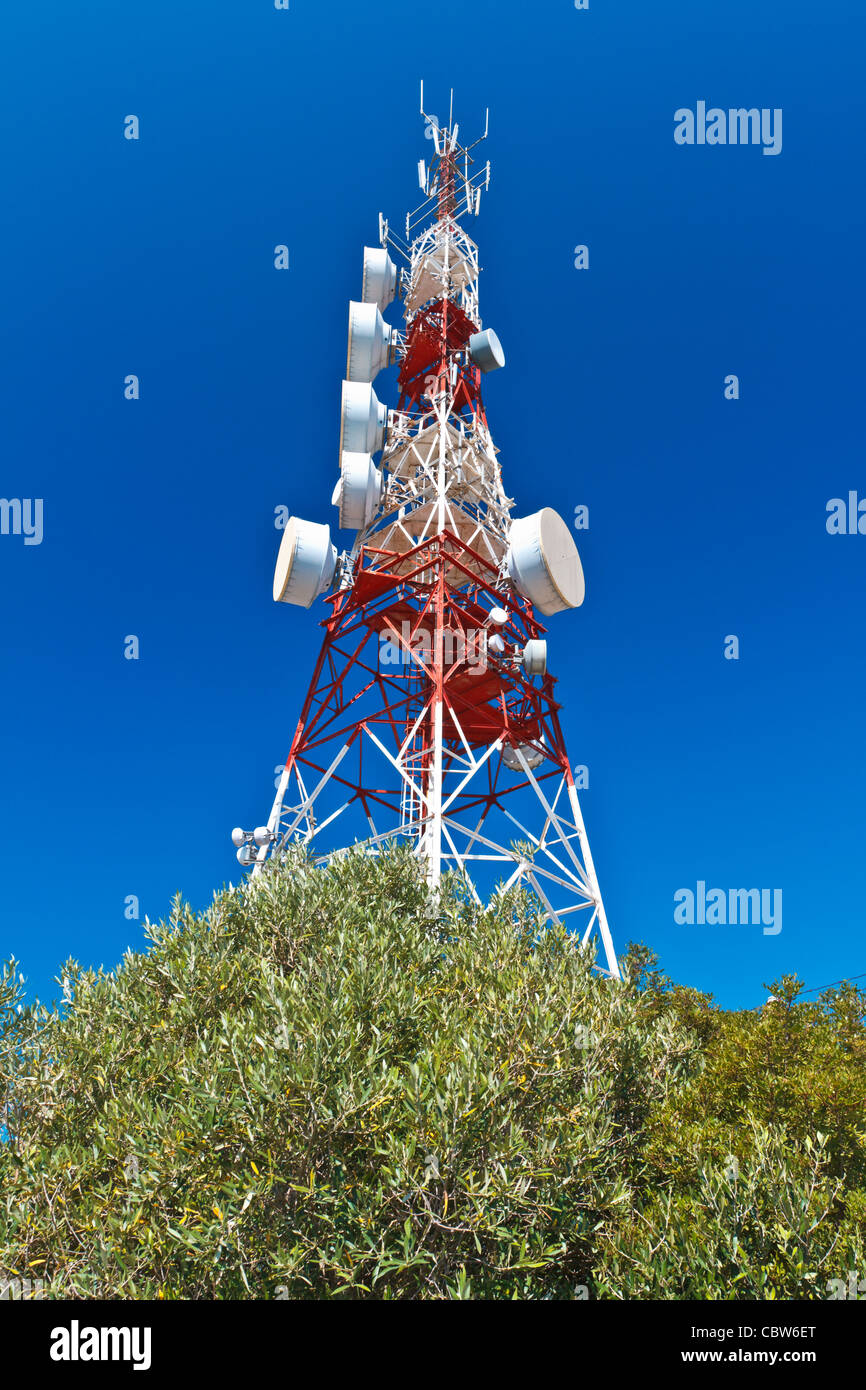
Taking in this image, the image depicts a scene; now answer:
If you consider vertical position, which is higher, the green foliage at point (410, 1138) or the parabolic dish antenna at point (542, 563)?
the parabolic dish antenna at point (542, 563)

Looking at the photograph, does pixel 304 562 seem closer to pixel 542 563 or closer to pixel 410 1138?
pixel 542 563

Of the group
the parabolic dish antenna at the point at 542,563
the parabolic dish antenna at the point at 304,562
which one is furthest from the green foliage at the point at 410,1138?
the parabolic dish antenna at the point at 304,562

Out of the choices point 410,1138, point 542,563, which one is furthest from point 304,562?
point 410,1138

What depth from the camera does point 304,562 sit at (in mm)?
23875

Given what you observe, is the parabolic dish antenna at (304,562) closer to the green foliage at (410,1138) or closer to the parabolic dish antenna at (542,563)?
the parabolic dish antenna at (542,563)

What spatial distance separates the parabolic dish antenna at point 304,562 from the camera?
78.4ft

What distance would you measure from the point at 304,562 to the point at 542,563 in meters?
8.23

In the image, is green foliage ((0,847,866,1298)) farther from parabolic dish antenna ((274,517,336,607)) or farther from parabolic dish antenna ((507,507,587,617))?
parabolic dish antenna ((274,517,336,607))

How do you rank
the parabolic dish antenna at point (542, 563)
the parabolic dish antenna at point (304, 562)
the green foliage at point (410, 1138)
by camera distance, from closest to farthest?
the green foliage at point (410, 1138) < the parabolic dish antenna at point (542, 563) < the parabolic dish antenna at point (304, 562)

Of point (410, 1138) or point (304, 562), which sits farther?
point (304, 562)

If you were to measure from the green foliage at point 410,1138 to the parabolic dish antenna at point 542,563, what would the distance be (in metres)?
13.2

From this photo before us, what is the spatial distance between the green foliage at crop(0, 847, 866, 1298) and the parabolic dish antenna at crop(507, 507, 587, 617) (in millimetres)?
13197

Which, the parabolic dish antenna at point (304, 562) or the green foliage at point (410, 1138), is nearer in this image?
the green foliage at point (410, 1138)
